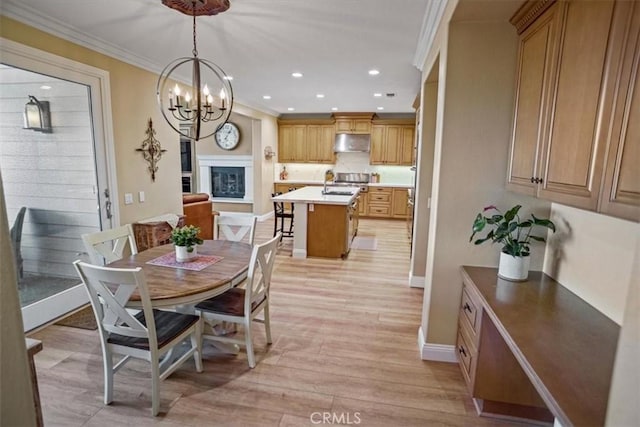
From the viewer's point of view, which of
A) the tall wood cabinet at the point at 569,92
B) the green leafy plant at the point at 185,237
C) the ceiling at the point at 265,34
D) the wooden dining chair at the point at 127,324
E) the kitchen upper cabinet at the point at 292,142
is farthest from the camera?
the kitchen upper cabinet at the point at 292,142

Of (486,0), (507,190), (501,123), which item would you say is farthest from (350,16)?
(507,190)

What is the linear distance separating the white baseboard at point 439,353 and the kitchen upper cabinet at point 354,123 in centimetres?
672

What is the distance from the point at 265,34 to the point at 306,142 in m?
5.83

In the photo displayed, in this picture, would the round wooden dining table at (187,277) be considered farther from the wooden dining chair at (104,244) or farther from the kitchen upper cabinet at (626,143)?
the kitchen upper cabinet at (626,143)

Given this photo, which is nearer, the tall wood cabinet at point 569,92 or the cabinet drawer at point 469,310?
the tall wood cabinet at point 569,92

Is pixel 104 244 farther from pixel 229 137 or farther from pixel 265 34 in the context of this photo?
pixel 229 137

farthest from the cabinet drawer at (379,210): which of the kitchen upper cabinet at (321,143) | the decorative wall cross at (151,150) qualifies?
the decorative wall cross at (151,150)

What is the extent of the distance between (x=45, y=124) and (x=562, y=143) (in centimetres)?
435

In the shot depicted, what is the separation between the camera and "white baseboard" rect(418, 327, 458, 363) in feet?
8.32

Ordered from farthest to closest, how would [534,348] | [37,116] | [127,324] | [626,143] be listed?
[37,116] < [127,324] < [534,348] < [626,143]

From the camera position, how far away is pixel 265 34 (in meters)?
3.06

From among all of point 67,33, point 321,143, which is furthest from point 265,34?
point 321,143

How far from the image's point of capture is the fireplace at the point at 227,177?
841 centimetres

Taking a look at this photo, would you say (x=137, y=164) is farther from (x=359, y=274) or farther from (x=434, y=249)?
(x=434, y=249)
